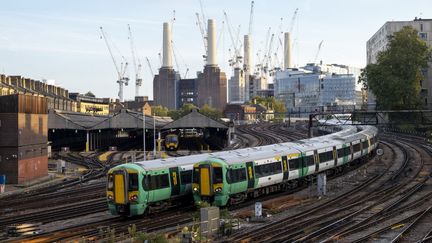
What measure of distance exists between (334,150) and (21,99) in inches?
1141

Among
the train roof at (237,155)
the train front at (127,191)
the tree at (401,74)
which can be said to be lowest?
the train front at (127,191)

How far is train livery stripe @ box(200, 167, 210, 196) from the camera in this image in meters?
28.6

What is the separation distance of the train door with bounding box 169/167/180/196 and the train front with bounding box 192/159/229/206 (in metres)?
1.08

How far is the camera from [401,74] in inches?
3546

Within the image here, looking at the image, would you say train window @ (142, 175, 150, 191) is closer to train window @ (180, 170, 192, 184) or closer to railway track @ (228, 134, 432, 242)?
train window @ (180, 170, 192, 184)

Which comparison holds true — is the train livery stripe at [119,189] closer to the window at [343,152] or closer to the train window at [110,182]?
the train window at [110,182]

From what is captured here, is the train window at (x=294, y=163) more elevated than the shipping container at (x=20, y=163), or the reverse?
the train window at (x=294, y=163)

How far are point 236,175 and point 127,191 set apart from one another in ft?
20.8

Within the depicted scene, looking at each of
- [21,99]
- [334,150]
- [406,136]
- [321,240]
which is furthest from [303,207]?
[406,136]

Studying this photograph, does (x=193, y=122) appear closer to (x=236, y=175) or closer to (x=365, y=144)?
(x=365, y=144)

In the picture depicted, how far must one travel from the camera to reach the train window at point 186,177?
96.9 ft

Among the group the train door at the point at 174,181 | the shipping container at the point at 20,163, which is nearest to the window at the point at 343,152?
the train door at the point at 174,181

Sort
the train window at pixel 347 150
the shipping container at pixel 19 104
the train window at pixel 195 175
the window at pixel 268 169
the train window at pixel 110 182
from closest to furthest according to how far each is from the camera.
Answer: the train window at pixel 110 182
the train window at pixel 195 175
the window at pixel 268 169
the train window at pixel 347 150
the shipping container at pixel 19 104

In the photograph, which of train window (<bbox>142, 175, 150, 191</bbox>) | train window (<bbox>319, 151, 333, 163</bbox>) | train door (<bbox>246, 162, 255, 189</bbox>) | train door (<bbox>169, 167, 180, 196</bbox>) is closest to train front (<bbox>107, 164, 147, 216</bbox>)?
train window (<bbox>142, 175, 150, 191</bbox>)
